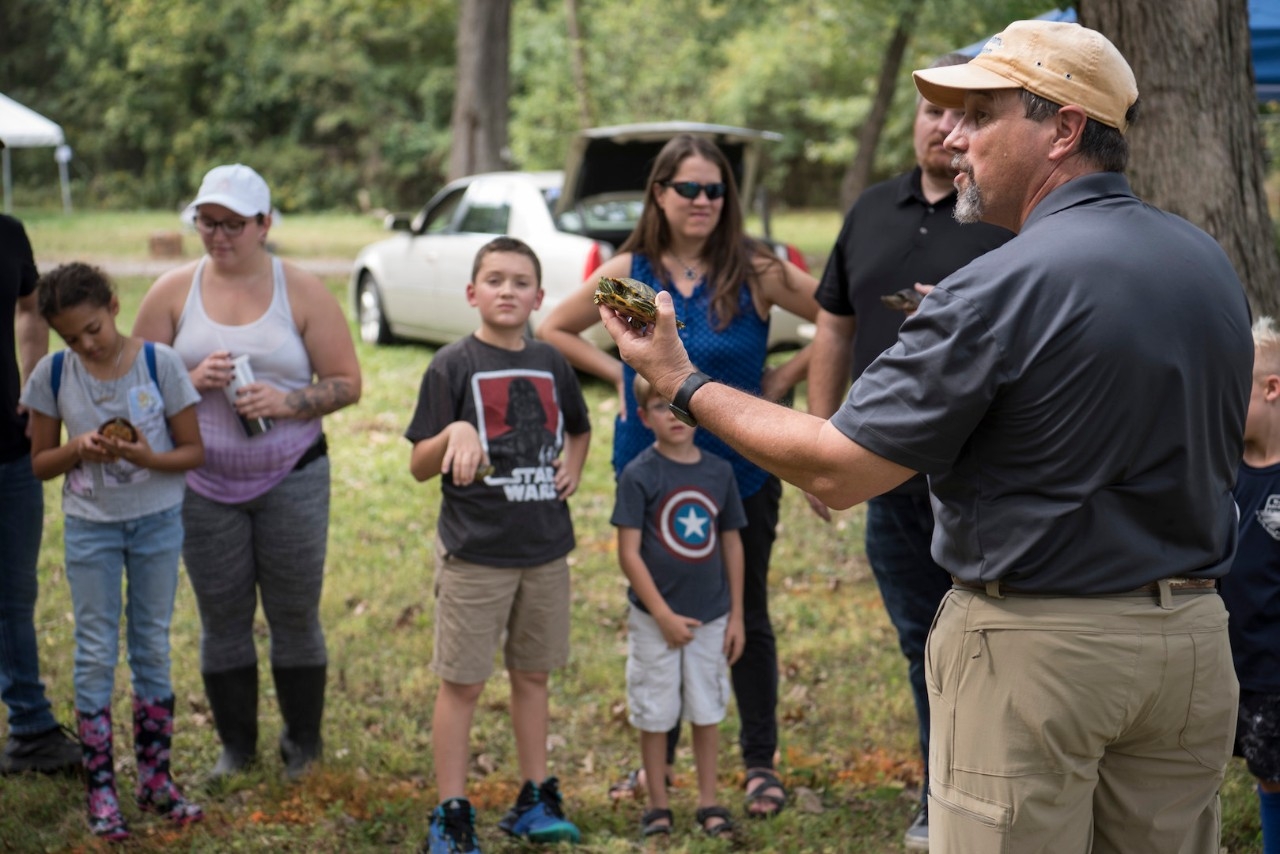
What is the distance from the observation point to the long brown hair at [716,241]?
175 inches

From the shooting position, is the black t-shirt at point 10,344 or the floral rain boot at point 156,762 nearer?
the floral rain boot at point 156,762

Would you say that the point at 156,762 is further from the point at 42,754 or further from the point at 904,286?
the point at 904,286

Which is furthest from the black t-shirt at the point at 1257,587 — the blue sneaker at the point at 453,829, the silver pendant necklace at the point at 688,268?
the blue sneaker at the point at 453,829

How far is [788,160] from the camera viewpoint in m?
39.1

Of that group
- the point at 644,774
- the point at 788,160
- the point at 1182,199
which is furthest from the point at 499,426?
the point at 788,160

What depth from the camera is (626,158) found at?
11.0 meters

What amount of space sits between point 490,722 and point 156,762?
1408 millimetres

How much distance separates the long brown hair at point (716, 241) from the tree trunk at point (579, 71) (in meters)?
22.4

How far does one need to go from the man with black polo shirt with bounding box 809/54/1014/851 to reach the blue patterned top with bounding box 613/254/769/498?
0.24 metres

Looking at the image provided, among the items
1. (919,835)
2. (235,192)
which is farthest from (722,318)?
(919,835)

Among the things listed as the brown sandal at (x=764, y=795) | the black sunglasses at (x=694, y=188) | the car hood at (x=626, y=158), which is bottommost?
the brown sandal at (x=764, y=795)

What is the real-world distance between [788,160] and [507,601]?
36.2 m

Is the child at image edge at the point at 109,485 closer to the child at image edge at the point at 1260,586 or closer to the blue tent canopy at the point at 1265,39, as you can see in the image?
the child at image edge at the point at 1260,586

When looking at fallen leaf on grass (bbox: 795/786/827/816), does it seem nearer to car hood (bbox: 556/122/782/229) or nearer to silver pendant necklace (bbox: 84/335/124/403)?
silver pendant necklace (bbox: 84/335/124/403)
